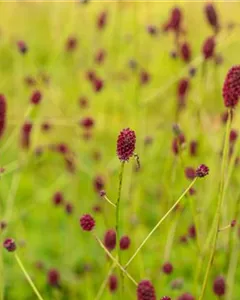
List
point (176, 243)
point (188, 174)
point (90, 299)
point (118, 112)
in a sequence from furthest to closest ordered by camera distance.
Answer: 1. point (118, 112)
2. point (176, 243)
3. point (90, 299)
4. point (188, 174)

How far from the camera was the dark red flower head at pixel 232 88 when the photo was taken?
40.7 inches

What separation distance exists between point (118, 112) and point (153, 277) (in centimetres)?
188

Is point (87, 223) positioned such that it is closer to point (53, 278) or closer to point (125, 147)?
point (125, 147)

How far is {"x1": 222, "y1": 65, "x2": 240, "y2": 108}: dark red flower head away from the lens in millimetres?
1034

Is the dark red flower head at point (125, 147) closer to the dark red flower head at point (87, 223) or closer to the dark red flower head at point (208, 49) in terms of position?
the dark red flower head at point (87, 223)

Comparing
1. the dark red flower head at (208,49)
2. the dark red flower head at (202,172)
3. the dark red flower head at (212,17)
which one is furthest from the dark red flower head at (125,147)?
the dark red flower head at (212,17)

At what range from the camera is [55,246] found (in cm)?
255

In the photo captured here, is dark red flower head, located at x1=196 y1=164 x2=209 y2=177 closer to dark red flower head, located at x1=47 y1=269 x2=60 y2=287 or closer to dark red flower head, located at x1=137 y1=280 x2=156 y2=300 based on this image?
dark red flower head, located at x1=137 y1=280 x2=156 y2=300

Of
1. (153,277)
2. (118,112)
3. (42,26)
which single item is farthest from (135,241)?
(42,26)

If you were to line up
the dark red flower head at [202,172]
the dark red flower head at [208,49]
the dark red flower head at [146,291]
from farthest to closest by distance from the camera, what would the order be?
1. the dark red flower head at [208,49]
2. the dark red flower head at [202,172]
3. the dark red flower head at [146,291]

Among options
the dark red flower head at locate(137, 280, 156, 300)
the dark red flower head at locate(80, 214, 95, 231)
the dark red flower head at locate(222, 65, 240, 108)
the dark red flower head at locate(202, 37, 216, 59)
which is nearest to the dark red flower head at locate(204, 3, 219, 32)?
the dark red flower head at locate(202, 37, 216, 59)

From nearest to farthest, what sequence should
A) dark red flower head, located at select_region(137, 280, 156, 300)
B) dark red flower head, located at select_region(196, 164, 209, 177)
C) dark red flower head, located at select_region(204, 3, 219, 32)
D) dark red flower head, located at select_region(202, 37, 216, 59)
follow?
dark red flower head, located at select_region(137, 280, 156, 300) → dark red flower head, located at select_region(196, 164, 209, 177) → dark red flower head, located at select_region(202, 37, 216, 59) → dark red flower head, located at select_region(204, 3, 219, 32)

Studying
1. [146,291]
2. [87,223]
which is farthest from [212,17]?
[146,291]

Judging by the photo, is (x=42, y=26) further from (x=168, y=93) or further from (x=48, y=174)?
(x=48, y=174)
